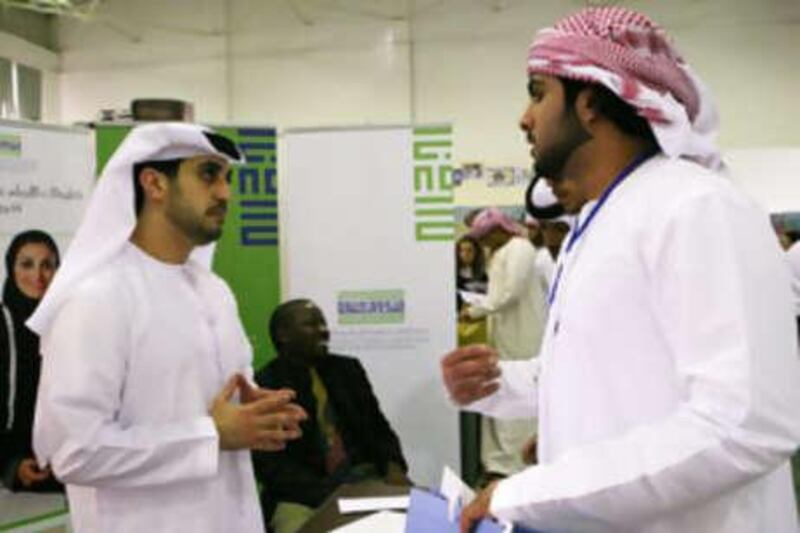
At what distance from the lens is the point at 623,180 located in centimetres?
142

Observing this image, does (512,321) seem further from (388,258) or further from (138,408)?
(138,408)

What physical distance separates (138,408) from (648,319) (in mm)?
1305

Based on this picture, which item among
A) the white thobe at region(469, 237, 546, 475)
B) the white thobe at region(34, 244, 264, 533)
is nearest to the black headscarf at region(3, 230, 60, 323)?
the white thobe at region(34, 244, 264, 533)

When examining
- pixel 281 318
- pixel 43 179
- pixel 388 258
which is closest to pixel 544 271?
pixel 388 258

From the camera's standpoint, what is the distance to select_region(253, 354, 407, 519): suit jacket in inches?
145

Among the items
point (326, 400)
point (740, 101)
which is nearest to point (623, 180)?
point (326, 400)

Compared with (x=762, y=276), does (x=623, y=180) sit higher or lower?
higher

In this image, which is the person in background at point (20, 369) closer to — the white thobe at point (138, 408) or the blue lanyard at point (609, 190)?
the white thobe at point (138, 408)

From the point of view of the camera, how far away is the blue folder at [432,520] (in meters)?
1.30

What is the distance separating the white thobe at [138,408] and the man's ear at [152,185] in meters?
0.15

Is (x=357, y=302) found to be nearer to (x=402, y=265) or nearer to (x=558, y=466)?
(x=402, y=265)

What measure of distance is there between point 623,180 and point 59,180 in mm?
2907

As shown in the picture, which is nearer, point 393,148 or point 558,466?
point 558,466

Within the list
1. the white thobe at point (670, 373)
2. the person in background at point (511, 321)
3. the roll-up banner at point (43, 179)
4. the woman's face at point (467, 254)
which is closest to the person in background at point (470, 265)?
the woman's face at point (467, 254)
